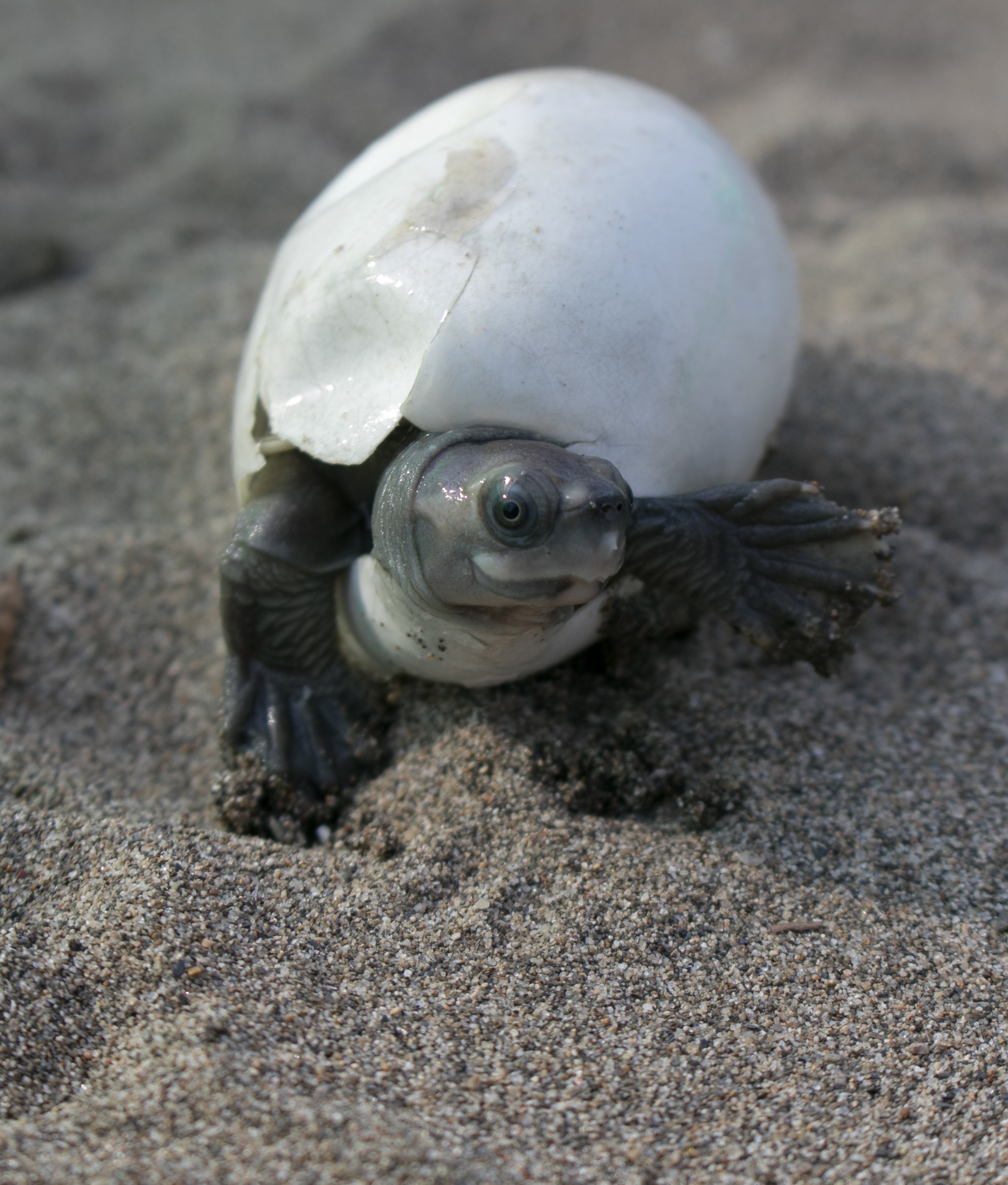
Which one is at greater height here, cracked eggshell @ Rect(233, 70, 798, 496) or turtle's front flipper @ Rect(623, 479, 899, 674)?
cracked eggshell @ Rect(233, 70, 798, 496)

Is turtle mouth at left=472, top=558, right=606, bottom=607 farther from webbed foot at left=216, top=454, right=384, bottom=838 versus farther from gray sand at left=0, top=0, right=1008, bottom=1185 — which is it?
webbed foot at left=216, top=454, right=384, bottom=838

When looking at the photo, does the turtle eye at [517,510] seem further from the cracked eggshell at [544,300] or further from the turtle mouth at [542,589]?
the cracked eggshell at [544,300]

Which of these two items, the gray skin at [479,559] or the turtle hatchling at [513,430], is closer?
the gray skin at [479,559]

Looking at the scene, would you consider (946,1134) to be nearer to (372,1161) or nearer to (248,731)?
(372,1161)

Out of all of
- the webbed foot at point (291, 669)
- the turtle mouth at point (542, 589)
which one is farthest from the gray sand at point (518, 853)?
the turtle mouth at point (542, 589)

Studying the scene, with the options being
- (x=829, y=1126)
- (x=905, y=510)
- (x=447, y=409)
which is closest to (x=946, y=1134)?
(x=829, y=1126)

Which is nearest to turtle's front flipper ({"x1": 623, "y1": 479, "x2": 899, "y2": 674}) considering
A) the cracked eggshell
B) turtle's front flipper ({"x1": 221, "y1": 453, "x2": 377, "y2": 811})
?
the cracked eggshell

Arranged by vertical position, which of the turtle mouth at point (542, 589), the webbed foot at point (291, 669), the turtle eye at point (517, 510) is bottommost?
the webbed foot at point (291, 669)
